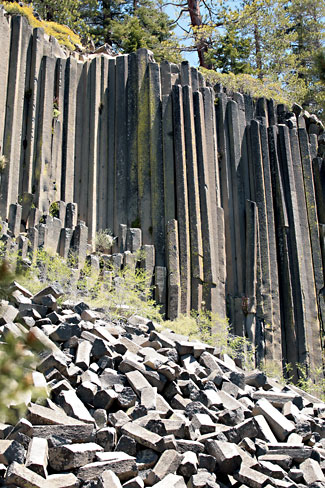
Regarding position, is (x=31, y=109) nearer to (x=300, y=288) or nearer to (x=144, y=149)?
(x=144, y=149)

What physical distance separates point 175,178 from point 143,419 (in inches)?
291

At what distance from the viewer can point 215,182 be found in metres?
12.7

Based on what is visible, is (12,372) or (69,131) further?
(69,131)

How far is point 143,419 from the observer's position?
5.14 m

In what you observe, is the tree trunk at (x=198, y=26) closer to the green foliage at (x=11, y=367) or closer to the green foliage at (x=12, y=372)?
the green foliage at (x=11, y=367)

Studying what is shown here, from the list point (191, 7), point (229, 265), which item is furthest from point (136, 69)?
point (191, 7)

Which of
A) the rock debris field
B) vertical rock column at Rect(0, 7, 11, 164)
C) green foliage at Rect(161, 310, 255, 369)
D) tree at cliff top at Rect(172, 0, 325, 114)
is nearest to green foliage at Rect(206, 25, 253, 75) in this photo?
tree at cliff top at Rect(172, 0, 325, 114)

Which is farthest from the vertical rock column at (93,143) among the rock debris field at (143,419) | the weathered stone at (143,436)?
the weathered stone at (143,436)

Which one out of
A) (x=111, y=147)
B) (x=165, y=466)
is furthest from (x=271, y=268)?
(x=165, y=466)

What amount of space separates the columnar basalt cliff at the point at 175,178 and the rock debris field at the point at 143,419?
181 inches

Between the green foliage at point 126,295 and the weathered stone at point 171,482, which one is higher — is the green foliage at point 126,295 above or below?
above

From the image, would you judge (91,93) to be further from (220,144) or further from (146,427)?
(146,427)

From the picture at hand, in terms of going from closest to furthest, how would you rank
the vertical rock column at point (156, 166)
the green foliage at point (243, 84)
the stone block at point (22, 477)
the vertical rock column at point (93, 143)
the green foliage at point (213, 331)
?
the stone block at point (22, 477), the green foliage at point (213, 331), the vertical rock column at point (156, 166), the vertical rock column at point (93, 143), the green foliage at point (243, 84)

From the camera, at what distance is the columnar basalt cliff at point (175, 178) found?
38.0ft
